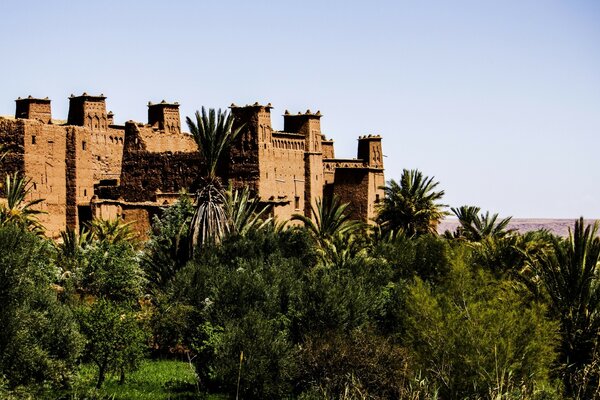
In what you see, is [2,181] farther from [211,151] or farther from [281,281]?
[281,281]

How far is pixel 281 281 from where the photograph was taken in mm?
36188

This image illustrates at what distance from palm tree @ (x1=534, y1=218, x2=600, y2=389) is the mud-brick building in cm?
2159

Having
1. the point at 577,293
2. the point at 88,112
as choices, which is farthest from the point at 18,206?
the point at 577,293

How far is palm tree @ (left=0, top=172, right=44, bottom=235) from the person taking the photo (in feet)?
147

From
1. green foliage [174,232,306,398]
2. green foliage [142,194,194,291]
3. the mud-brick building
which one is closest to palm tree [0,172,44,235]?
the mud-brick building

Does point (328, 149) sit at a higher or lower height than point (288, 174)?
higher

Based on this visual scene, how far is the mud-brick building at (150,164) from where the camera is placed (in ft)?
177

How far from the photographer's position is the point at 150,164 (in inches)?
2221

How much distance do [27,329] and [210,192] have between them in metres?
14.5

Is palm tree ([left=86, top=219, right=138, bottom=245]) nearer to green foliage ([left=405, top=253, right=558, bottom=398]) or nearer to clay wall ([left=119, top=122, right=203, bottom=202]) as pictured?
clay wall ([left=119, top=122, right=203, bottom=202])

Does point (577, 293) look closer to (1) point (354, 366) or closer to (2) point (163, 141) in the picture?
(1) point (354, 366)

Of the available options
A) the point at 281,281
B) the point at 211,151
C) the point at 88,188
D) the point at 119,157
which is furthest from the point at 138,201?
the point at 281,281

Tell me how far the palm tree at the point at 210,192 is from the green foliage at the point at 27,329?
12423 mm

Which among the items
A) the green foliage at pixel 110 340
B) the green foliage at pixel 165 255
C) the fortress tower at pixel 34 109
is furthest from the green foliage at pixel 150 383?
the fortress tower at pixel 34 109
